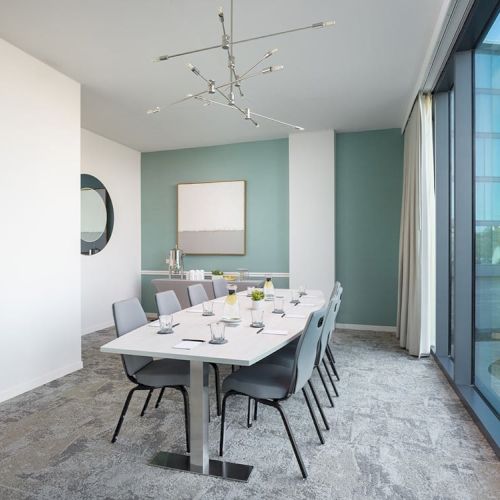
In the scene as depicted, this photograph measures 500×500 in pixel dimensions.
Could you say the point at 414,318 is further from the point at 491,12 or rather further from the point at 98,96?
the point at 98,96

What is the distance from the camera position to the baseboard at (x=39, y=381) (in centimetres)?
321

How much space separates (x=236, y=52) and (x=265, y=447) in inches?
124


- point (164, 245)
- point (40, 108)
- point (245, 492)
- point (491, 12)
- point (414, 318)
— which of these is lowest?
point (245, 492)

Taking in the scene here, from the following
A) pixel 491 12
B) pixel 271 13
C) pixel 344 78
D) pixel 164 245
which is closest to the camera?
pixel 491 12

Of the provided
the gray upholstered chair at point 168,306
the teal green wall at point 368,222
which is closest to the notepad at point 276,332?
the gray upholstered chair at point 168,306

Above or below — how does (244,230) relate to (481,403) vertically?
above

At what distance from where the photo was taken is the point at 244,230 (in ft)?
20.6

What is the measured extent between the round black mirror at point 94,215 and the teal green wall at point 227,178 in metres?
0.94

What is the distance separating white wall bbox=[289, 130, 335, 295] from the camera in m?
5.68

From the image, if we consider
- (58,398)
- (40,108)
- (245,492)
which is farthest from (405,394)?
(40,108)

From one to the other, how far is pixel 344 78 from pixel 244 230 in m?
2.95

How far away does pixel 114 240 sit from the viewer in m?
6.20

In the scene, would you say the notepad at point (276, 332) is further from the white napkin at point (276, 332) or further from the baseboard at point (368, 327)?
the baseboard at point (368, 327)

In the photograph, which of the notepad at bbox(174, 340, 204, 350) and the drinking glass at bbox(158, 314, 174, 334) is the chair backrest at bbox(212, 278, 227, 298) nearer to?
the drinking glass at bbox(158, 314, 174, 334)
